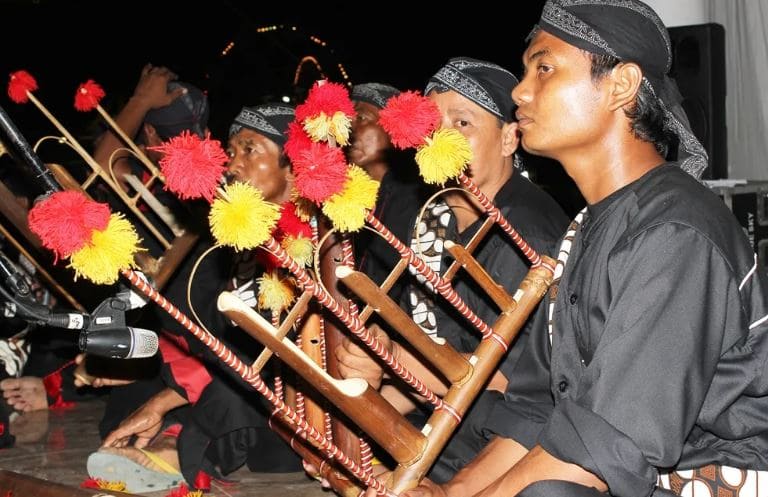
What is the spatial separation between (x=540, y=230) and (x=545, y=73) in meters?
0.90

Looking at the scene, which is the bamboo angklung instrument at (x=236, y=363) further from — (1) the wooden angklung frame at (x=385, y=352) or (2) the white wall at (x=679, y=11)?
(2) the white wall at (x=679, y=11)

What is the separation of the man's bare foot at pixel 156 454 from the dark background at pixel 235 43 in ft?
11.3

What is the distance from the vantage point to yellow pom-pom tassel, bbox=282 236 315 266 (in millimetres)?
2428

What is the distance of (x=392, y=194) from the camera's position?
13.2 ft

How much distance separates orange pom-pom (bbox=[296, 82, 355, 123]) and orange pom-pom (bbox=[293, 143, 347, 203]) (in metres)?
0.16

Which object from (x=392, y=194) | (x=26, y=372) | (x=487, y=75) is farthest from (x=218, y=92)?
(x=487, y=75)

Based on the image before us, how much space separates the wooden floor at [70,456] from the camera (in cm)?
348

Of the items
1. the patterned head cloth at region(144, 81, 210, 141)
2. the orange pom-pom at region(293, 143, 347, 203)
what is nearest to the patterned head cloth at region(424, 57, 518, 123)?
the orange pom-pom at region(293, 143, 347, 203)

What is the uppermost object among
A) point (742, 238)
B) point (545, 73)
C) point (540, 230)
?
point (545, 73)

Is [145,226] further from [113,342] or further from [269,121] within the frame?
[113,342]

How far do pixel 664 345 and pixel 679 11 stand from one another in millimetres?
3117

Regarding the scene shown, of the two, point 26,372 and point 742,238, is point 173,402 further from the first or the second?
point 742,238

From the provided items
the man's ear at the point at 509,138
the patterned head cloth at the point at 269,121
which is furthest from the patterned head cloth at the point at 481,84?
the patterned head cloth at the point at 269,121

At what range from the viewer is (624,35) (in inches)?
79.7
